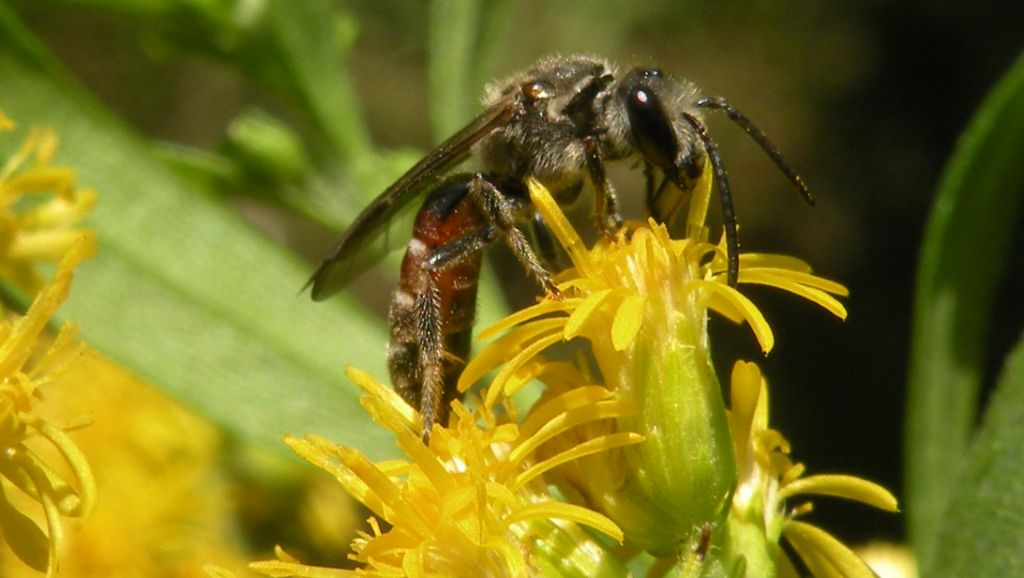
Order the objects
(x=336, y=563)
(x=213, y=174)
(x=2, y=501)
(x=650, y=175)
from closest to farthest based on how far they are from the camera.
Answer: (x=2, y=501)
(x=650, y=175)
(x=213, y=174)
(x=336, y=563)

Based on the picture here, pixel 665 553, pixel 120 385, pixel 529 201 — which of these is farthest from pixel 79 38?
pixel 665 553

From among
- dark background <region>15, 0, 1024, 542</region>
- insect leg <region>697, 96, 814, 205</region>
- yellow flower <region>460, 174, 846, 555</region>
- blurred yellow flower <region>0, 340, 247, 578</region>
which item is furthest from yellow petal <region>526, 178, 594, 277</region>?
dark background <region>15, 0, 1024, 542</region>

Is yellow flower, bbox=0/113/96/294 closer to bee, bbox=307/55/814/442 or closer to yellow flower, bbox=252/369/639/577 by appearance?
bee, bbox=307/55/814/442

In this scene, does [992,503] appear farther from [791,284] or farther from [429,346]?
[429,346]

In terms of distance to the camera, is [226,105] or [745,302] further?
[226,105]

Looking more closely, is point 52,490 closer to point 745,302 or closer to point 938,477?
point 745,302

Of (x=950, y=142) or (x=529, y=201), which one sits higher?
(x=950, y=142)

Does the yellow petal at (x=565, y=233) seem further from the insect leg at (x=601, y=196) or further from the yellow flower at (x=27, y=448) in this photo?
the yellow flower at (x=27, y=448)
